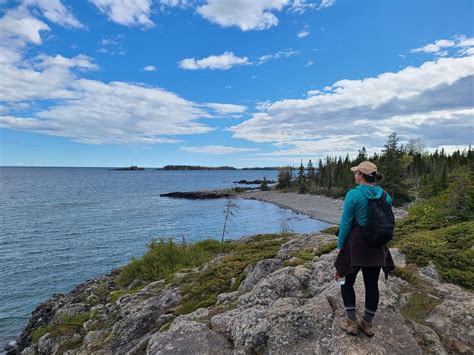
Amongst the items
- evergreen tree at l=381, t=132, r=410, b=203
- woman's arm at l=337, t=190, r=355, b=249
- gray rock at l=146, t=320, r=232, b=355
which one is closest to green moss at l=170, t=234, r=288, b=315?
gray rock at l=146, t=320, r=232, b=355

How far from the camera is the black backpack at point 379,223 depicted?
4.71m

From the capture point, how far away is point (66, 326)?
12695 millimetres

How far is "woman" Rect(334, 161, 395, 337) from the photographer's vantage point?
4891 millimetres

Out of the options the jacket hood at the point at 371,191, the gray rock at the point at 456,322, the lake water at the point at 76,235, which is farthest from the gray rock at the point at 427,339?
the lake water at the point at 76,235

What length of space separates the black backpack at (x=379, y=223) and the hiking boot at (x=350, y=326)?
1462 millimetres

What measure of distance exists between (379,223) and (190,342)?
441 cm

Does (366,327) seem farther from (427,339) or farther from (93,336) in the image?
(93,336)

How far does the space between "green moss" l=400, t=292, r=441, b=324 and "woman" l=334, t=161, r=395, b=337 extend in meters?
1.66

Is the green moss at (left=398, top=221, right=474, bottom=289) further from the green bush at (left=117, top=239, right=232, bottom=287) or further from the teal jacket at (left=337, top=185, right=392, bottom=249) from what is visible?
the green bush at (left=117, top=239, right=232, bottom=287)

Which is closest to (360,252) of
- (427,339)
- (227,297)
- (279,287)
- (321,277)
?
(427,339)

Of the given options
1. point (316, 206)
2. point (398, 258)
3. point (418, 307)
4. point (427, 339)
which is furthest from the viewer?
point (316, 206)

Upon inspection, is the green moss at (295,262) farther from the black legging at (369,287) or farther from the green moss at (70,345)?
the green moss at (70,345)

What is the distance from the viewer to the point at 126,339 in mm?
8914

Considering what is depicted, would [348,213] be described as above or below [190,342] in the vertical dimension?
above
